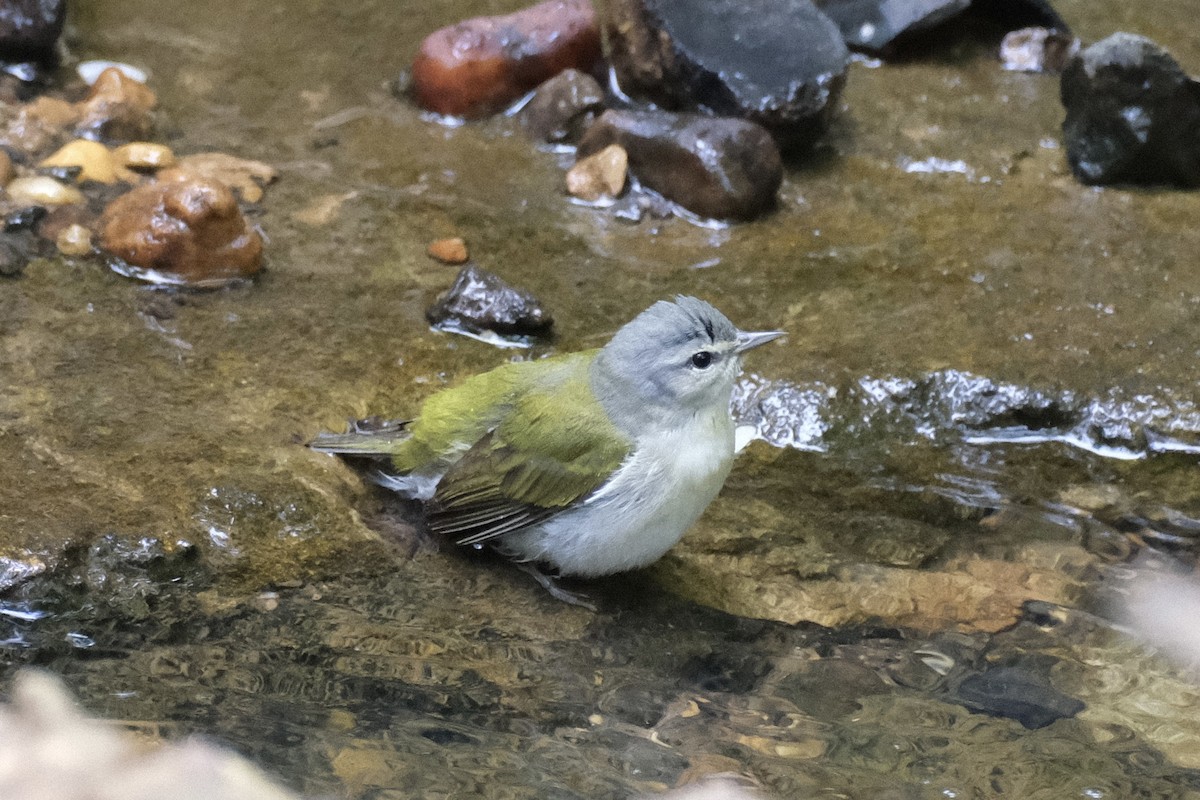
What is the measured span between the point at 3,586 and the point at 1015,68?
674cm

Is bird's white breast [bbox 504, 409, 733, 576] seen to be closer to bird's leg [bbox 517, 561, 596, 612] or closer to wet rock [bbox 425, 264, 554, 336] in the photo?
bird's leg [bbox 517, 561, 596, 612]

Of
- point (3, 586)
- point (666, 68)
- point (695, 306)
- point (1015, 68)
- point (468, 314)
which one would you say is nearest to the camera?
point (3, 586)

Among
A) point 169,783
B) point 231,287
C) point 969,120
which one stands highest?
point 969,120

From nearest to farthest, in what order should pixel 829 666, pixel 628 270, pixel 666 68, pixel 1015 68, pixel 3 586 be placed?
1. pixel 3 586
2. pixel 829 666
3. pixel 628 270
4. pixel 666 68
5. pixel 1015 68

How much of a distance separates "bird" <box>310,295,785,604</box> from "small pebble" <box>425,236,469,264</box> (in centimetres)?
161

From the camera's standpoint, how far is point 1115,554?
3971 millimetres

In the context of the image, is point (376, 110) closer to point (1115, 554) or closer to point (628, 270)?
point (628, 270)

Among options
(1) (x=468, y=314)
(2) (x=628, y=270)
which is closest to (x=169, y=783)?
(1) (x=468, y=314)

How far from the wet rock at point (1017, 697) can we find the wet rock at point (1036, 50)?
5.39 metres

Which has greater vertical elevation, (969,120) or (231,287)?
(969,120)

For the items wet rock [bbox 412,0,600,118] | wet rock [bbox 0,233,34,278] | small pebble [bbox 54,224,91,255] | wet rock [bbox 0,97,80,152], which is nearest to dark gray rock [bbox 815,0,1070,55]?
wet rock [bbox 412,0,600,118]

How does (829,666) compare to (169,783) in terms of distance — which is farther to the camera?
(829,666)

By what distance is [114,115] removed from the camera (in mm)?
6129

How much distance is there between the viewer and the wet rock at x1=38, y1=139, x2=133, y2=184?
5.69 m
